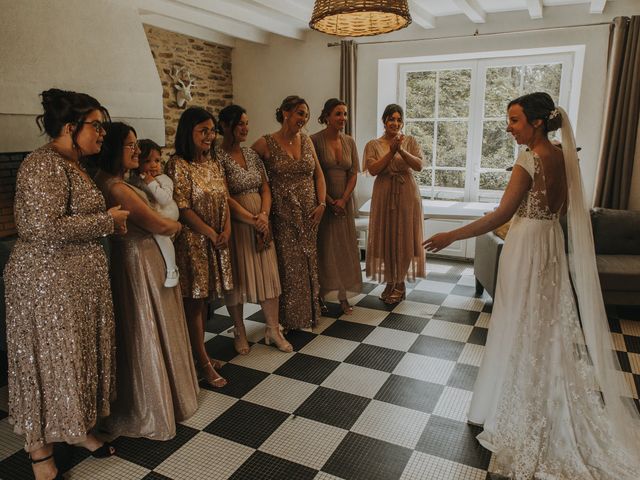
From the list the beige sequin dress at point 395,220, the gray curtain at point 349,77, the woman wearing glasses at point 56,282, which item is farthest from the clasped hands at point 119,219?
the gray curtain at point 349,77

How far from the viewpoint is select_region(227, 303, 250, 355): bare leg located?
3.32m

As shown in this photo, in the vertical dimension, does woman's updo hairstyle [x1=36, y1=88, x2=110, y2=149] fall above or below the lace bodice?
above

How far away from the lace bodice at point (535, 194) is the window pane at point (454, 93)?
3827 millimetres

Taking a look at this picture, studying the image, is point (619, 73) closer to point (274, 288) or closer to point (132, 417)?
point (274, 288)

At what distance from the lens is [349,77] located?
5.70 meters

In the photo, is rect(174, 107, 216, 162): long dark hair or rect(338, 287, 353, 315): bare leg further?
rect(338, 287, 353, 315): bare leg

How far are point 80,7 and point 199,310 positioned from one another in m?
2.51

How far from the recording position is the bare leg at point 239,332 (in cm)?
332

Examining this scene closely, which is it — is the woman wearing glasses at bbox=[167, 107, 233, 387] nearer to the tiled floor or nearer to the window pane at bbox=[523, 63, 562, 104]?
the tiled floor

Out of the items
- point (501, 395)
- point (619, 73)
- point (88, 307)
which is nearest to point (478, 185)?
point (619, 73)

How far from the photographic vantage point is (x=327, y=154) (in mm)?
3768

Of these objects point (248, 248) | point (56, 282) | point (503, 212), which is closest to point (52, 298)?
point (56, 282)

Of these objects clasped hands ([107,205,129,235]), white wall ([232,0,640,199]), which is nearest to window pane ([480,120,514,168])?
white wall ([232,0,640,199])

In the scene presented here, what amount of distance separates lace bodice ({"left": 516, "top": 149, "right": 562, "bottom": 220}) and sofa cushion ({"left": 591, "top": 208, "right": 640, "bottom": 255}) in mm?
2447
